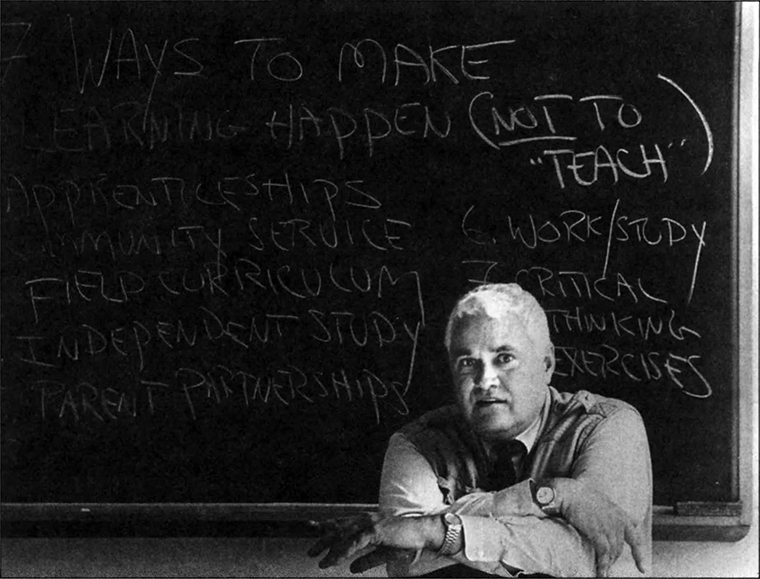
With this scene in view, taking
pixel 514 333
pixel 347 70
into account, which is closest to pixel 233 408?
pixel 514 333

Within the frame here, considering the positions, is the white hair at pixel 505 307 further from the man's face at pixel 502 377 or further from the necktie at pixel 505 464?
the necktie at pixel 505 464

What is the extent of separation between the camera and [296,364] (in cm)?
216

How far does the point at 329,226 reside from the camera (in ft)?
7.08

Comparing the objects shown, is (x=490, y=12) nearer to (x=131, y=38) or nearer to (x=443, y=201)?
(x=443, y=201)

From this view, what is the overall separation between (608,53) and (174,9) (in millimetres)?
1020

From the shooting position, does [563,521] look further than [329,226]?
No

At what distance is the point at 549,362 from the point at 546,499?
1.01ft

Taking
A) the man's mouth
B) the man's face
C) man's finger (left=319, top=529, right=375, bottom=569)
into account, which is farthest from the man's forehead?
man's finger (left=319, top=529, right=375, bottom=569)

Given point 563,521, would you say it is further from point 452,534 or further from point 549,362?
point 549,362

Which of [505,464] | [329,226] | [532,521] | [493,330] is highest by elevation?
[329,226]

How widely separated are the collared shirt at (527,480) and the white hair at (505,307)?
0.15 metres

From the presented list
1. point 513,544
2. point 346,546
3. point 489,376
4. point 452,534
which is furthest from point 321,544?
point 489,376

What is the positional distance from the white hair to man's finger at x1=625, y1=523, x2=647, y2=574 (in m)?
0.45

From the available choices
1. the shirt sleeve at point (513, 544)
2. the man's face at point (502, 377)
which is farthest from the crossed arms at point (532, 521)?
the man's face at point (502, 377)
